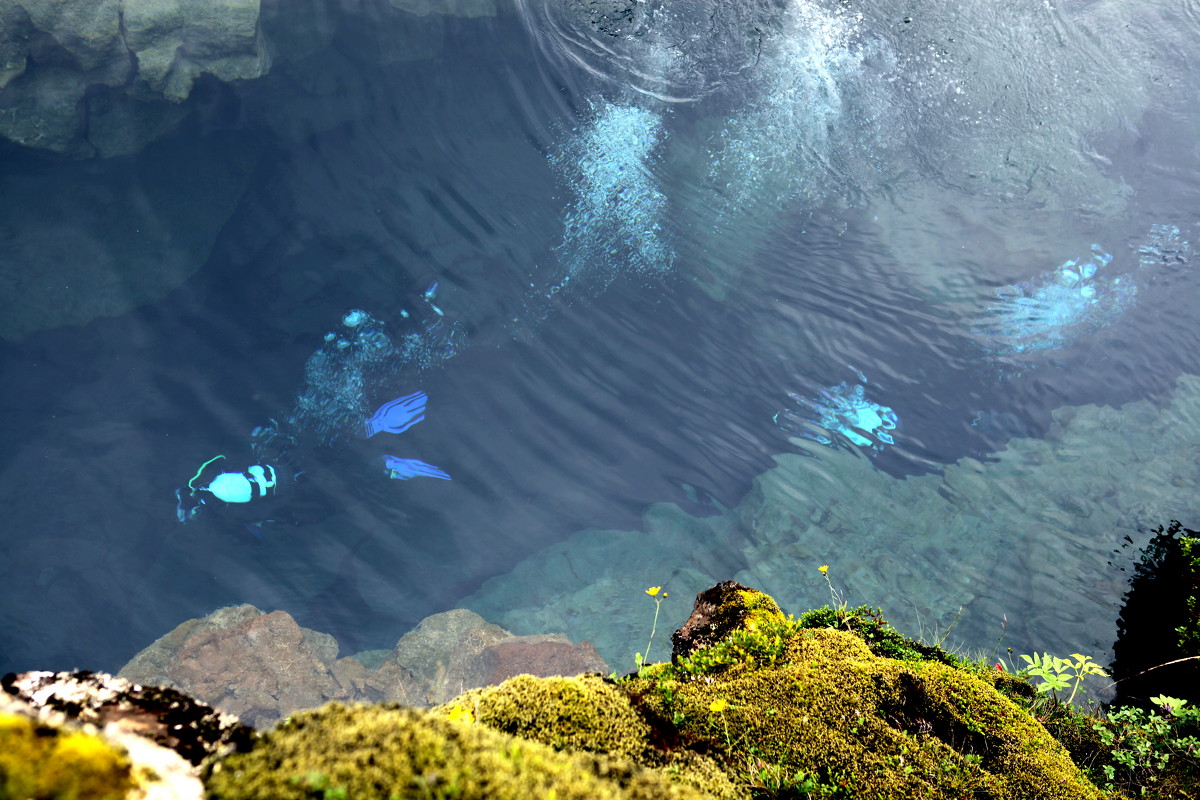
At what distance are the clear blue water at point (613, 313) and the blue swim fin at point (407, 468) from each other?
0.93ft

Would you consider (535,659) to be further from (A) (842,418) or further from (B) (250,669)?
(A) (842,418)

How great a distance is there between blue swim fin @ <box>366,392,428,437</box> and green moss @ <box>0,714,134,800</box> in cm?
1591

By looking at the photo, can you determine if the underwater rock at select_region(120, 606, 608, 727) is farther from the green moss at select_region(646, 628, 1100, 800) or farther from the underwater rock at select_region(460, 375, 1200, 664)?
the green moss at select_region(646, 628, 1100, 800)

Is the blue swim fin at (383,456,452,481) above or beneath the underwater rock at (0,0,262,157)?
beneath

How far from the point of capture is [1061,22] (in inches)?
407

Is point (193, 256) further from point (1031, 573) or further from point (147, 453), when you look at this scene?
point (1031, 573)

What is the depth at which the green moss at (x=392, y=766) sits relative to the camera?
94 cm

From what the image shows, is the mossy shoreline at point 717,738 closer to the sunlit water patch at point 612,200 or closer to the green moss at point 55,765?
the green moss at point 55,765

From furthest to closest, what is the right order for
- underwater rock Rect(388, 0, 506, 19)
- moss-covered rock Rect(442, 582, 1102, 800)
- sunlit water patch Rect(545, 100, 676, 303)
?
sunlit water patch Rect(545, 100, 676, 303)
underwater rock Rect(388, 0, 506, 19)
moss-covered rock Rect(442, 582, 1102, 800)

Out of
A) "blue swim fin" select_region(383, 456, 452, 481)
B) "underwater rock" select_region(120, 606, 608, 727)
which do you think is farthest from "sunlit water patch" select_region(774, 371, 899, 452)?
"blue swim fin" select_region(383, 456, 452, 481)

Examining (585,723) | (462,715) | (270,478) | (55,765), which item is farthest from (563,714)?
(270,478)

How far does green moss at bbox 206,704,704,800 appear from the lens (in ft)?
3.07

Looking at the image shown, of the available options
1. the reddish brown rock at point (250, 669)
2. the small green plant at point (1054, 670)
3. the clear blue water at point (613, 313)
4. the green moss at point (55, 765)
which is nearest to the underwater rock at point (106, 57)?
the clear blue water at point (613, 313)

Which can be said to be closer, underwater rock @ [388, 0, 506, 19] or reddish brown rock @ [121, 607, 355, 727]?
underwater rock @ [388, 0, 506, 19]
